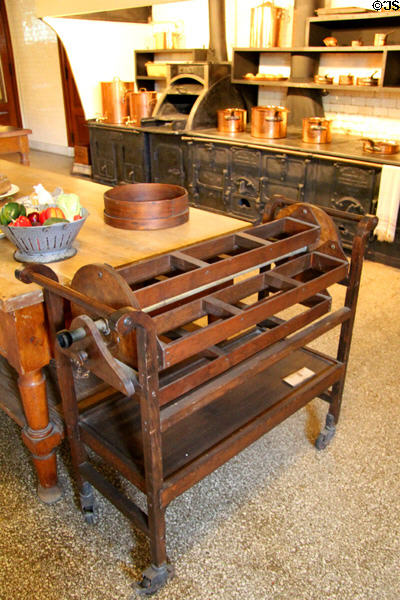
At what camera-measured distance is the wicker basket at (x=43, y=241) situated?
178 centimetres

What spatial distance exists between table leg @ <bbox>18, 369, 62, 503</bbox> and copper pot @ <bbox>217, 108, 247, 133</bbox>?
12.8ft

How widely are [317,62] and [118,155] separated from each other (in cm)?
242

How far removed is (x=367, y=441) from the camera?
2268mm

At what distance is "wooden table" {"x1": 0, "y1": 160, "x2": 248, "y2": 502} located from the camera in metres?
1.64

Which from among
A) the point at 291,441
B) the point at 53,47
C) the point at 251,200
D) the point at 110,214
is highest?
the point at 53,47

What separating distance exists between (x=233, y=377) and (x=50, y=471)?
2.72 ft

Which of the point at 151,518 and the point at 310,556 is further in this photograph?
the point at 310,556

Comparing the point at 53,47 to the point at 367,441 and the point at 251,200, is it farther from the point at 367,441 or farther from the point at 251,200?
the point at 367,441

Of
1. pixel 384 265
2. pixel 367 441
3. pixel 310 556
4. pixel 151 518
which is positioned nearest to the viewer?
pixel 151 518

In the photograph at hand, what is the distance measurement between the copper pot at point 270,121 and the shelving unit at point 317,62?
29 cm

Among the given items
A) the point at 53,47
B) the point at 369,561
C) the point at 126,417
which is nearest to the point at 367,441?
the point at 369,561

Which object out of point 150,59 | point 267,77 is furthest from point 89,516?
point 150,59

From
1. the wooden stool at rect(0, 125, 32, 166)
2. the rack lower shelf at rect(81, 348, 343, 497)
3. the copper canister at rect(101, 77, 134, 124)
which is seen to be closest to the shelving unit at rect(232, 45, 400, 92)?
the copper canister at rect(101, 77, 134, 124)

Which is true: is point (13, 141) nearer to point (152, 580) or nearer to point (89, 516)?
point (89, 516)
